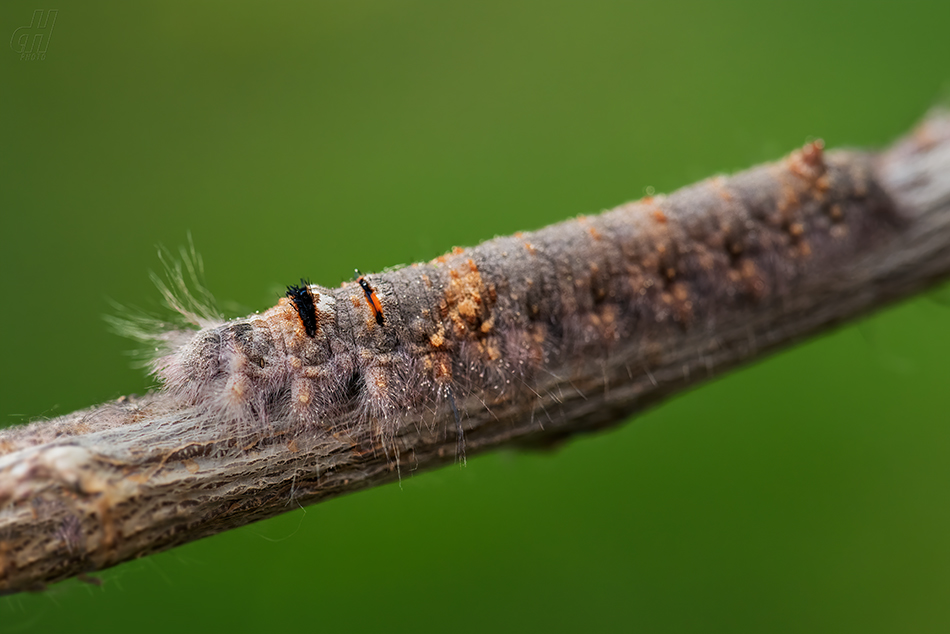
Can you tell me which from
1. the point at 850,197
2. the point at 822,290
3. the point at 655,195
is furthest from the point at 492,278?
the point at 850,197

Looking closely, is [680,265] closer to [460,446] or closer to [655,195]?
[655,195]

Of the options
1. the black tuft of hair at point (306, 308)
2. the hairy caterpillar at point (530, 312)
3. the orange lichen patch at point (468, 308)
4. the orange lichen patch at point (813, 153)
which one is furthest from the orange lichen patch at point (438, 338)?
the orange lichen patch at point (813, 153)

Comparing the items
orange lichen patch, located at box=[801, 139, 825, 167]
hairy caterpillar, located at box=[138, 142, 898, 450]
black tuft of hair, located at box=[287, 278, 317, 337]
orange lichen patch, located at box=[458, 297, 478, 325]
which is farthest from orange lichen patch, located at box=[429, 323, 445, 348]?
orange lichen patch, located at box=[801, 139, 825, 167]

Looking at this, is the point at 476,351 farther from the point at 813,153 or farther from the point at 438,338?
the point at 813,153

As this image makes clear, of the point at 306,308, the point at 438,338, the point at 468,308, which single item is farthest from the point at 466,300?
the point at 306,308

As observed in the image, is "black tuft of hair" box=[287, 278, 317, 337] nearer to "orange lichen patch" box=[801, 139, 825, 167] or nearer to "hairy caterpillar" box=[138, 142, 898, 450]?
"hairy caterpillar" box=[138, 142, 898, 450]

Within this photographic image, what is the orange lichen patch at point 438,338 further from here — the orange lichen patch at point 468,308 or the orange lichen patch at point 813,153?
the orange lichen patch at point 813,153
